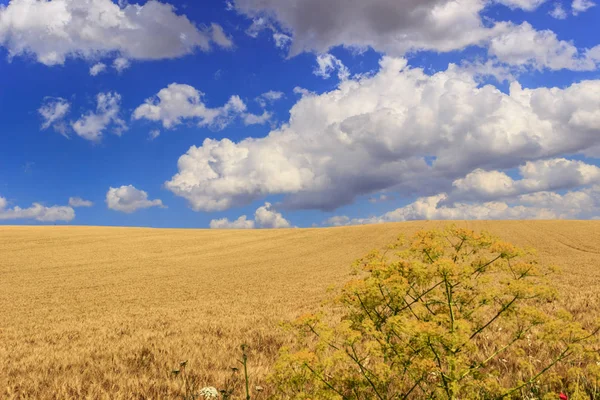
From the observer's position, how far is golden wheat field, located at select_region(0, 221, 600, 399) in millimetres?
5871

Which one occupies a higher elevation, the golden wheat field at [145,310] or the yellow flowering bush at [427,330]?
the yellow flowering bush at [427,330]

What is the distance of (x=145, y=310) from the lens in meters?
15.3

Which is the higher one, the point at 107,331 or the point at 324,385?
the point at 324,385

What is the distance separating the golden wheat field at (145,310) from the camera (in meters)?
5.87

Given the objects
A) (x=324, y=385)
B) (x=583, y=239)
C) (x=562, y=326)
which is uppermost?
(x=562, y=326)

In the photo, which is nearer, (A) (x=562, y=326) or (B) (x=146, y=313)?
(A) (x=562, y=326)

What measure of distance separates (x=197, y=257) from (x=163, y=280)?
1759cm

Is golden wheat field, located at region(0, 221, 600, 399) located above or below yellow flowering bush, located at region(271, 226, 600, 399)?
below

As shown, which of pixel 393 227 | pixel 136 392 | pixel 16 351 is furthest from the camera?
pixel 393 227

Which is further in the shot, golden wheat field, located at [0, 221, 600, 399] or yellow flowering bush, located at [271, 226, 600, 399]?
golden wheat field, located at [0, 221, 600, 399]

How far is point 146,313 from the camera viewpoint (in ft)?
47.0

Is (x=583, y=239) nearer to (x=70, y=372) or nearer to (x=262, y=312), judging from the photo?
(x=262, y=312)

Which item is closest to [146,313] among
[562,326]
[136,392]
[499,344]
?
[136,392]

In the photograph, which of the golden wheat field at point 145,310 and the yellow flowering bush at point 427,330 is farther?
the golden wheat field at point 145,310
